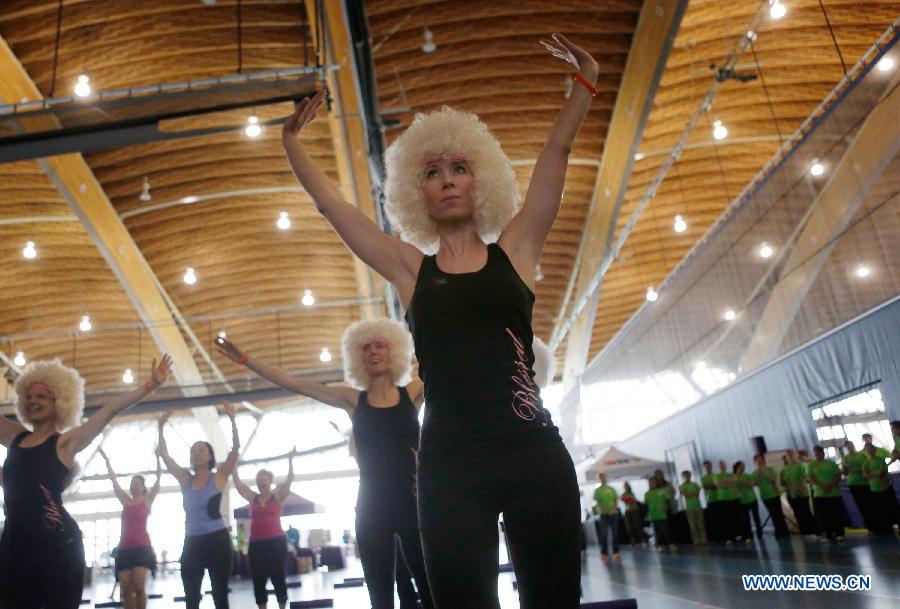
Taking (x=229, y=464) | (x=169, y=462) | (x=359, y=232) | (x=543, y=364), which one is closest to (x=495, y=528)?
(x=359, y=232)

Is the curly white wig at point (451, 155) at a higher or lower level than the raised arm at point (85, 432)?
higher

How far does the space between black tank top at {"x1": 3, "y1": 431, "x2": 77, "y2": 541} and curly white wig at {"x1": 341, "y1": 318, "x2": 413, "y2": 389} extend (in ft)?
4.78

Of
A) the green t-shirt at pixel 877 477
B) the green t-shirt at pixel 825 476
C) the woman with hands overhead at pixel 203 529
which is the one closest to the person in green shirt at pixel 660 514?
the green t-shirt at pixel 825 476

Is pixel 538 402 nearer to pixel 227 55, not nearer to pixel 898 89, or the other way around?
pixel 898 89

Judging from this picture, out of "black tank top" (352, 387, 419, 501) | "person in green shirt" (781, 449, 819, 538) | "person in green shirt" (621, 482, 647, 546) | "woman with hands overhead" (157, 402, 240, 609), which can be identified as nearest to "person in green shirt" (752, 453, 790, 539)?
"person in green shirt" (781, 449, 819, 538)

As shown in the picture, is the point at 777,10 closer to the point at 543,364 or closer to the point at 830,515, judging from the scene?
the point at 830,515

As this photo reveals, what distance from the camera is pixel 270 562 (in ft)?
20.9

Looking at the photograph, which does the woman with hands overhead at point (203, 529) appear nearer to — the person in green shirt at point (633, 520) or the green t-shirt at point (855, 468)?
the green t-shirt at point (855, 468)

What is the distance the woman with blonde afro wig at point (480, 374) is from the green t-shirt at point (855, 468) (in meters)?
8.99

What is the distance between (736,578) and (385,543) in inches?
159

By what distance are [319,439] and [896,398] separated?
24.4 meters

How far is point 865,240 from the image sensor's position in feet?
29.9

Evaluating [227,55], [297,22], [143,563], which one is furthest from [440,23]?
[143,563]

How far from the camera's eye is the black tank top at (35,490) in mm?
3018
